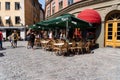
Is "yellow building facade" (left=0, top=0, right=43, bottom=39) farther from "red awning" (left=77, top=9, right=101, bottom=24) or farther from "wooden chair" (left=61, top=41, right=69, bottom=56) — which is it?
"wooden chair" (left=61, top=41, right=69, bottom=56)

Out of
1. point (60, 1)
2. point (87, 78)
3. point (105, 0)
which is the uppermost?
point (60, 1)

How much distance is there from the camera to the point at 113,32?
18766 mm

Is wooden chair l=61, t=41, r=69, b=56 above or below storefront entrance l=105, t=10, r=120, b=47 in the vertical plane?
below

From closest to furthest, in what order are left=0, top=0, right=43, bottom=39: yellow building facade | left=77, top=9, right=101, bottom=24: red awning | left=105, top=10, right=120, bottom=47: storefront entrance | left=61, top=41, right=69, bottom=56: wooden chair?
left=61, top=41, right=69, bottom=56: wooden chair → left=105, top=10, right=120, bottom=47: storefront entrance → left=77, top=9, right=101, bottom=24: red awning → left=0, top=0, right=43, bottom=39: yellow building facade

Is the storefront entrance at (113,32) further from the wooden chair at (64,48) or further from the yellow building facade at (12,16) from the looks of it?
the yellow building facade at (12,16)

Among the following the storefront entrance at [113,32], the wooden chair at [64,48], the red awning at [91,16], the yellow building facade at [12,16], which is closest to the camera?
the wooden chair at [64,48]

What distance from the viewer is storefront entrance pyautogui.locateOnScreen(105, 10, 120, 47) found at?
18.5 metres

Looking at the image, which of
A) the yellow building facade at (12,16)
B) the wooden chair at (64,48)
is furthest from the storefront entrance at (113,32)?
the yellow building facade at (12,16)

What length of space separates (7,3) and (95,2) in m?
A: 31.8

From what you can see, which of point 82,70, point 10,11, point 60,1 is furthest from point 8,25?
point 82,70

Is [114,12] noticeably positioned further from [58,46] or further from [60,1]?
[60,1]

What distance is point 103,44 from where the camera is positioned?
19.7m

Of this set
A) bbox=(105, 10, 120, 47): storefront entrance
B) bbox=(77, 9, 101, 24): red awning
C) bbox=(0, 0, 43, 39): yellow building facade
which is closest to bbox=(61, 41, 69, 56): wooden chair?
bbox=(77, 9, 101, 24): red awning

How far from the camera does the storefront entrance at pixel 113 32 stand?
60.6ft
